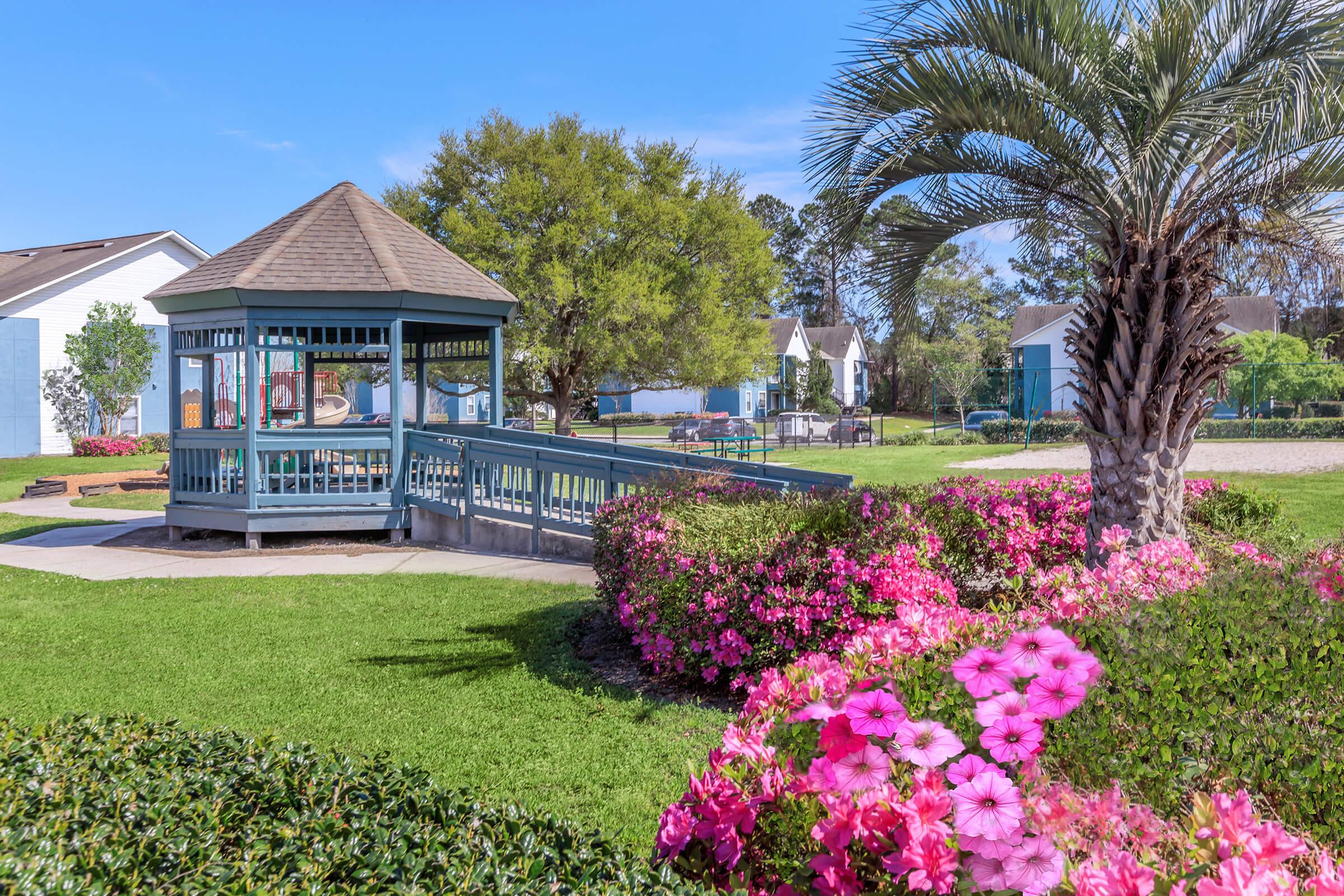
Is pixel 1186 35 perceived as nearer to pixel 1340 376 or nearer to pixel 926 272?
pixel 926 272

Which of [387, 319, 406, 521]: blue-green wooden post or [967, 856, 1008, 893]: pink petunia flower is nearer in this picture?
[967, 856, 1008, 893]: pink petunia flower

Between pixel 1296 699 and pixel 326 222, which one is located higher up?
pixel 326 222

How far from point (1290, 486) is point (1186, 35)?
1137 cm

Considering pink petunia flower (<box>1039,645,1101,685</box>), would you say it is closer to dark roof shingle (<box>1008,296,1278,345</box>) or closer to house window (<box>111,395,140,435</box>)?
house window (<box>111,395,140,435</box>)

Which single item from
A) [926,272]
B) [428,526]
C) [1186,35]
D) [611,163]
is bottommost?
[428,526]

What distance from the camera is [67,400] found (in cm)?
3097

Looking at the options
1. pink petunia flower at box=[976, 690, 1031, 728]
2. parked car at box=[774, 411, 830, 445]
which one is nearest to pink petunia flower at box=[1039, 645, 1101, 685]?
pink petunia flower at box=[976, 690, 1031, 728]

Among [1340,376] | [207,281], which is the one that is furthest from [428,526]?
[1340,376]

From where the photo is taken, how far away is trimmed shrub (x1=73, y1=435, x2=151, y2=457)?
27062 mm

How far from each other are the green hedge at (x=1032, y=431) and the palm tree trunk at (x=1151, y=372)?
22.3m

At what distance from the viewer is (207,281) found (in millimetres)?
11773

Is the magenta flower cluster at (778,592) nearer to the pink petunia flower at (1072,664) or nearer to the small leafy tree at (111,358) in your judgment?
the pink petunia flower at (1072,664)

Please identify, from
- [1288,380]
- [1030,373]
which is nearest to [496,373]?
[1288,380]

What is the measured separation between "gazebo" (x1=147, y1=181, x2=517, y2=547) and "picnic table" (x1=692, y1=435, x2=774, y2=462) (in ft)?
33.7
